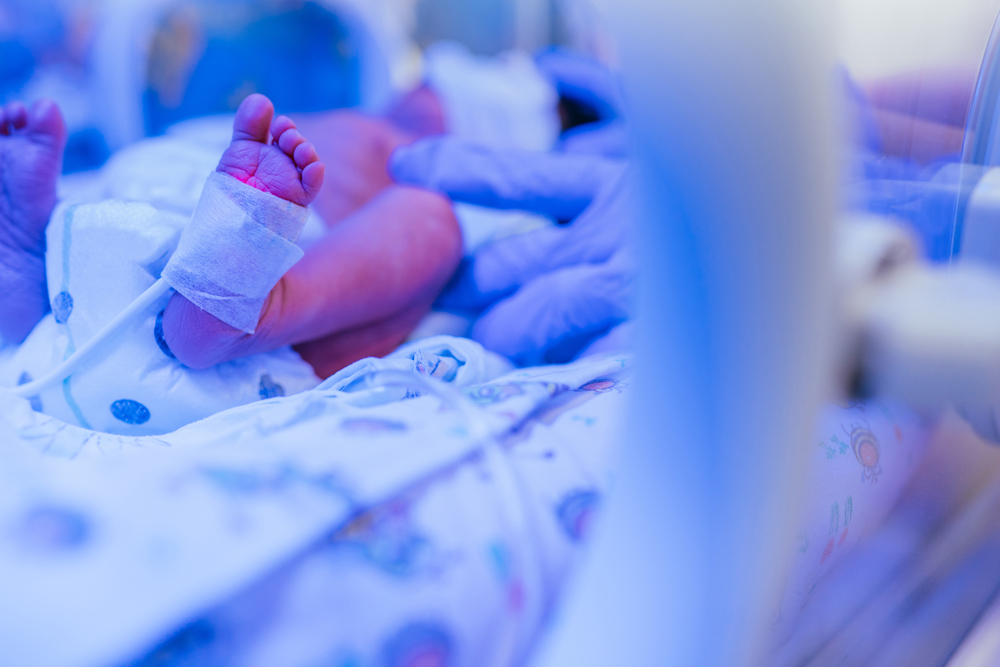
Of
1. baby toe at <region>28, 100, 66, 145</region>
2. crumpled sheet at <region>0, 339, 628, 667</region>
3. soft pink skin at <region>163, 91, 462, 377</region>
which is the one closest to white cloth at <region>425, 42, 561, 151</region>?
soft pink skin at <region>163, 91, 462, 377</region>

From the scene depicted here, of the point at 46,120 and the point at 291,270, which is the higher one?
the point at 46,120

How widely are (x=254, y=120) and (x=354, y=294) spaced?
0.63 ft

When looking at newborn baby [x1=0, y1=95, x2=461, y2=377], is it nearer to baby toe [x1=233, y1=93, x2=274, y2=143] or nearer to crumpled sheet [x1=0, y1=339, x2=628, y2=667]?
baby toe [x1=233, y1=93, x2=274, y2=143]

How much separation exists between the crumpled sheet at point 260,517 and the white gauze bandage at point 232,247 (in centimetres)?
11

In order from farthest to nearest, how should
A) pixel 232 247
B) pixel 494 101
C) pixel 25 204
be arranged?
pixel 494 101, pixel 25 204, pixel 232 247

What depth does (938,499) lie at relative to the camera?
1.97 feet

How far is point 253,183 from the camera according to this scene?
48cm

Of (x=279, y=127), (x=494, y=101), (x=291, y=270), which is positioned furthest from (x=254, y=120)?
(x=494, y=101)

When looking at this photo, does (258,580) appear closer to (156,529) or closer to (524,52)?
(156,529)

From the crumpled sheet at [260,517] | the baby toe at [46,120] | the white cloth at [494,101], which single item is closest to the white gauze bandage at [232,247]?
the crumpled sheet at [260,517]

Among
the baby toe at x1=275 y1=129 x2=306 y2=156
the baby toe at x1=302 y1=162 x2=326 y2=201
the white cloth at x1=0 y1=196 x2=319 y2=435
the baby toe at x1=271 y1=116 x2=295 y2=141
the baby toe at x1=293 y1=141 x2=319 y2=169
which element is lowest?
the white cloth at x1=0 y1=196 x2=319 y2=435

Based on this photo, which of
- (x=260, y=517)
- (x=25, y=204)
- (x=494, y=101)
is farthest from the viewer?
(x=494, y=101)

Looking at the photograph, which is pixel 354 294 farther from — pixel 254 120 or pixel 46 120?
pixel 46 120

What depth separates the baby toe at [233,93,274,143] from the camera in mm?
482
